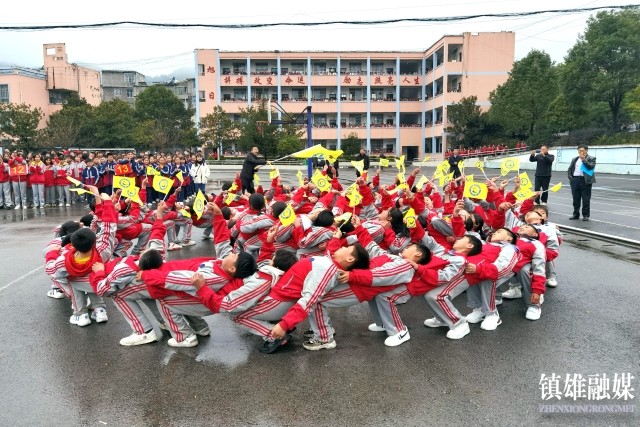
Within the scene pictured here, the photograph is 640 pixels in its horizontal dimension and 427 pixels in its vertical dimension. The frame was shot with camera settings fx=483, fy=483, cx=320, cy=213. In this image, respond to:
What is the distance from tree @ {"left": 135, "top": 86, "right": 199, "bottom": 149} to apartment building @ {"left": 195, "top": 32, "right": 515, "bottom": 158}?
10.4 ft

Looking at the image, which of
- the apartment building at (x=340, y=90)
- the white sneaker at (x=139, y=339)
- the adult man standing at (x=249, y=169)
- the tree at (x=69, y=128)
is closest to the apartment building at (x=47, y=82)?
the tree at (x=69, y=128)

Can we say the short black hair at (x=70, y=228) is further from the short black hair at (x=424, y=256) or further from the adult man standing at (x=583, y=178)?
the adult man standing at (x=583, y=178)

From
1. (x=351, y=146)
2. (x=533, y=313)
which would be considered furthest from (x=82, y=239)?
(x=351, y=146)

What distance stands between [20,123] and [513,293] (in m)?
42.7

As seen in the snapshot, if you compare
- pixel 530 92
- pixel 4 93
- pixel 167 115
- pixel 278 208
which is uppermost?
pixel 4 93

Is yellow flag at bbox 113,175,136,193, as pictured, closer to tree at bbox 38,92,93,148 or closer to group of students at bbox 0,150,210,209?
group of students at bbox 0,150,210,209

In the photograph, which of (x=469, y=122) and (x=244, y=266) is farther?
(x=469, y=122)

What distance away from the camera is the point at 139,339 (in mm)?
4770

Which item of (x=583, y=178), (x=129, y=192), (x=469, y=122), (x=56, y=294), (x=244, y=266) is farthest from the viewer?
(x=469, y=122)

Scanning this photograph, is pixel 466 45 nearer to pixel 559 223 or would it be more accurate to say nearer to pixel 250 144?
pixel 250 144

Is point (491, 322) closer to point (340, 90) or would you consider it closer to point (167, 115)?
point (340, 90)

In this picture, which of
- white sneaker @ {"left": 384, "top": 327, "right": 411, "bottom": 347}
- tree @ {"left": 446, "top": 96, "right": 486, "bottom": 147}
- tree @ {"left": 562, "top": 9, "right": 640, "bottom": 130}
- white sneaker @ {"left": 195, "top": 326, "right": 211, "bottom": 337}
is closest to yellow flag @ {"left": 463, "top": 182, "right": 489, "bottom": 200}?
white sneaker @ {"left": 384, "top": 327, "right": 411, "bottom": 347}

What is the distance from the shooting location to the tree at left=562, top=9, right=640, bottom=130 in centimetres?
3381

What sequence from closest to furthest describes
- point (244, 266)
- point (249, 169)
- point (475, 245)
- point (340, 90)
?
point (244, 266) < point (475, 245) < point (249, 169) < point (340, 90)
